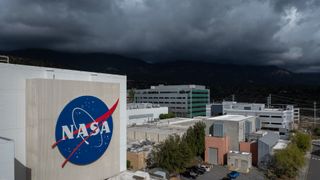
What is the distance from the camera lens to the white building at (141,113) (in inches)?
2477

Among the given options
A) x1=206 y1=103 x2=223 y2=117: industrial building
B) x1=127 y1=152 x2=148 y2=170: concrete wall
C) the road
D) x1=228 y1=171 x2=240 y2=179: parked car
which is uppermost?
x1=206 y1=103 x2=223 y2=117: industrial building

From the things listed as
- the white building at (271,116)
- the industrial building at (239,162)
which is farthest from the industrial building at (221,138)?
the white building at (271,116)

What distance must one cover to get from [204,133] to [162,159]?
11.5m

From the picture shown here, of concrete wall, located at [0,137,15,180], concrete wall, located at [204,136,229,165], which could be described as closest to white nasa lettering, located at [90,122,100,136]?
concrete wall, located at [0,137,15,180]

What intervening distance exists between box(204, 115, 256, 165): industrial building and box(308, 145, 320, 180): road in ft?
30.1

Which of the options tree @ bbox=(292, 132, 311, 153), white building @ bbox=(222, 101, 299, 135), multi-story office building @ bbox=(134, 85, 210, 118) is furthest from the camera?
multi-story office building @ bbox=(134, 85, 210, 118)

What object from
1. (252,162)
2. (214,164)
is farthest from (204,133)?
(252,162)

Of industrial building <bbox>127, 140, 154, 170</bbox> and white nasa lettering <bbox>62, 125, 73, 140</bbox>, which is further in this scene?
industrial building <bbox>127, 140, 154, 170</bbox>

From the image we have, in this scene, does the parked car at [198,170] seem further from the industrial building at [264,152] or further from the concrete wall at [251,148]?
the concrete wall at [251,148]

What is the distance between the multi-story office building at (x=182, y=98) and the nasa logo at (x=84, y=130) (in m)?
65.5

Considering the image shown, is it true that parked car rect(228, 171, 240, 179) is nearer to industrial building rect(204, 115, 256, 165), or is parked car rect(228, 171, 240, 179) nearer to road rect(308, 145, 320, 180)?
industrial building rect(204, 115, 256, 165)

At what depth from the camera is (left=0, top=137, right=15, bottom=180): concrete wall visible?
11.2m

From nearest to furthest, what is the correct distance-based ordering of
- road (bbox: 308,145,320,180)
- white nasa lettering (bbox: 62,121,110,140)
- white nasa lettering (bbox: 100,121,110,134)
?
white nasa lettering (bbox: 62,121,110,140), white nasa lettering (bbox: 100,121,110,134), road (bbox: 308,145,320,180)

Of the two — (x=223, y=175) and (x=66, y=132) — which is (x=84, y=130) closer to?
(x=66, y=132)
